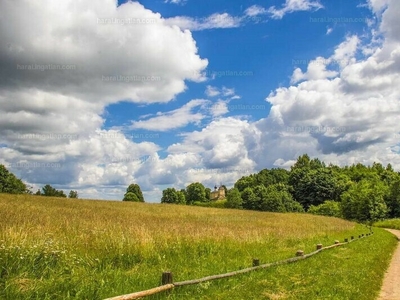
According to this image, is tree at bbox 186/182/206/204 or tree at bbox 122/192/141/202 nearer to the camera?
tree at bbox 122/192/141/202

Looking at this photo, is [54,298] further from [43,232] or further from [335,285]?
[335,285]

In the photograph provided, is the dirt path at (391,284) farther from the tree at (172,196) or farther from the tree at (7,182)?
the tree at (172,196)

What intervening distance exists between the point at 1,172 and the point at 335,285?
93.4 meters

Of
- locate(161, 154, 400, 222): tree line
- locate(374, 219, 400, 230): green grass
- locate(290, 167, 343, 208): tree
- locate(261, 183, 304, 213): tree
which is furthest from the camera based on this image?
locate(290, 167, 343, 208): tree

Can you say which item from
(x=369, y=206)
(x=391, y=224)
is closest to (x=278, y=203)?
(x=369, y=206)

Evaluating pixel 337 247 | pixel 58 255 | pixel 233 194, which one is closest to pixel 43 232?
pixel 58 255

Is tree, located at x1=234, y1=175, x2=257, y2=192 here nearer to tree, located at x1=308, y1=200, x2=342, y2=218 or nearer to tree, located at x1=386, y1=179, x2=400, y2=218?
tree, located at x1=308, y1=200, x2=342, y2=218

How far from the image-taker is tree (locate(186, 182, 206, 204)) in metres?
149

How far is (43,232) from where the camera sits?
12.5m

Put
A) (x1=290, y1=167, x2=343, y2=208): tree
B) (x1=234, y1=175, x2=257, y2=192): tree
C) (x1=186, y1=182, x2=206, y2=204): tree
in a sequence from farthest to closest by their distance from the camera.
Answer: (x1=234, y1=175, x2=257, y2=192): tree, (x1=186, y1=182, x2=206, y2=204): tree, (x1=290, y1=167, x2=343, y2=208): tree

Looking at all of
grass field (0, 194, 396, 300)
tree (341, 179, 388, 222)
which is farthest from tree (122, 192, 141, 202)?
grass field (0, 194, 396, 300)

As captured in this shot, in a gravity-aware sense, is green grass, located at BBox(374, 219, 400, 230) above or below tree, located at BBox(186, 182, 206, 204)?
below

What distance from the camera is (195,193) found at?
149 m

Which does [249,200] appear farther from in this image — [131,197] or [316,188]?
[131,197]
